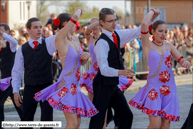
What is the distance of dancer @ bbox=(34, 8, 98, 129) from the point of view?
531 cm

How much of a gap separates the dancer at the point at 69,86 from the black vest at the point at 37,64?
35 centimetres

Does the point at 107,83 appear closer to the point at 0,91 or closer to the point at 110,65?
the point at 110,65

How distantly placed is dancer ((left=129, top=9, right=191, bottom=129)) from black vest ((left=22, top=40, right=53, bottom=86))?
1343 millimetres

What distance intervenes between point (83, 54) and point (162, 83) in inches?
46.4

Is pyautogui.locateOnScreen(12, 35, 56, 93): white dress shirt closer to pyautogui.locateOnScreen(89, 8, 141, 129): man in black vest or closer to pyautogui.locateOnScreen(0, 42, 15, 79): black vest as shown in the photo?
pyautogui.locateOnScreen(89, 8, 141, 129): man in black vest

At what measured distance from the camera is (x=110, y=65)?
5.21 meters

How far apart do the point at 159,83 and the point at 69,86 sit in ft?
4.14

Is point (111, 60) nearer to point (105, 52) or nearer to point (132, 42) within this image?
point (105, 52)

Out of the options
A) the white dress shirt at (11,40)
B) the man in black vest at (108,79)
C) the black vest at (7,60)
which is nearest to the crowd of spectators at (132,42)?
the white dress shirt at (11,40)

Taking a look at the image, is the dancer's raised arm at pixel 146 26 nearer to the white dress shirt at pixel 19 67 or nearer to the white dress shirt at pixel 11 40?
the white dress shirt at pixel 19 67

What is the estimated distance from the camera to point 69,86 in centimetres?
551

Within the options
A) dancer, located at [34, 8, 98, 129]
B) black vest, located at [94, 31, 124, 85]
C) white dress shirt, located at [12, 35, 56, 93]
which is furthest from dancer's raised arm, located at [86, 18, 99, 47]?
black vest, located at [94, 31, 124, 85]

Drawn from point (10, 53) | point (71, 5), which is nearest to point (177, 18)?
point (71, 5)

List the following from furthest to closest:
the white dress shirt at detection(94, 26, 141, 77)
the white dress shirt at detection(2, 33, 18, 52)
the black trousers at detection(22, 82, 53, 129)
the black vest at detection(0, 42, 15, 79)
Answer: the black vest at detection(0, 42, 15, 79)
the white dress shirt at detection(2, 33, 18, 52)
the black trousers at detection(22, 82, 53, 129)
the white dress shirt at detection(94, 26, 141, 77)
